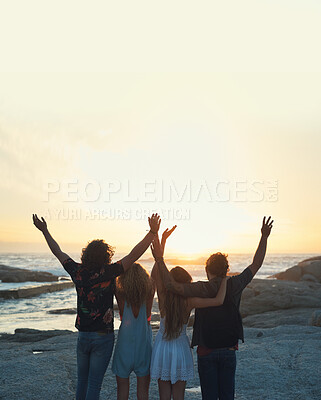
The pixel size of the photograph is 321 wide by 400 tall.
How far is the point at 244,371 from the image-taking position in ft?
25.3

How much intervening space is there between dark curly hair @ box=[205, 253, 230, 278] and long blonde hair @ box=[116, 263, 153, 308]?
74 centimetres

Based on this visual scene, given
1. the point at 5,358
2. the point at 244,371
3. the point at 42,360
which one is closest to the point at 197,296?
the point at 244,371

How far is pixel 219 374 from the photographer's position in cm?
453

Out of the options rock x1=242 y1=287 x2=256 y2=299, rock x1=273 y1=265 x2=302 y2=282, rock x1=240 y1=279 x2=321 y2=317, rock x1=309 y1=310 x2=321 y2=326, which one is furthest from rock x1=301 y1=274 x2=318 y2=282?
rock x1=309 y1=310 x2=321 y2=326

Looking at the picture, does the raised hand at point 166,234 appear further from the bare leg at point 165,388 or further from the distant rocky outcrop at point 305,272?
the distant rocky outcrop at point 305,272

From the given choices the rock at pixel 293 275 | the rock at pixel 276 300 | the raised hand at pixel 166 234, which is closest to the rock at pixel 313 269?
the rock at pixel 293 275

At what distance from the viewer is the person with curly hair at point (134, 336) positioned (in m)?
4.83

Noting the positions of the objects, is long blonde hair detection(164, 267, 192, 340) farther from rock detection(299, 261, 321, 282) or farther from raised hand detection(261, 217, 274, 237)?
rock detection(299, 261, 321, 282)

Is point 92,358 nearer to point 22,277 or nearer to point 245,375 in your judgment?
point 245,375

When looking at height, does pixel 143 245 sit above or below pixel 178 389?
above

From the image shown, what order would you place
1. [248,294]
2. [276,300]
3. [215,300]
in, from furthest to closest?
[248,294] < [276,300] < [215,300]

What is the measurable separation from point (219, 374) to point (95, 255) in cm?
184

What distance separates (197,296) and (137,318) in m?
0.84

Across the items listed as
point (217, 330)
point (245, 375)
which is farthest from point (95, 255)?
point (245, 375)
